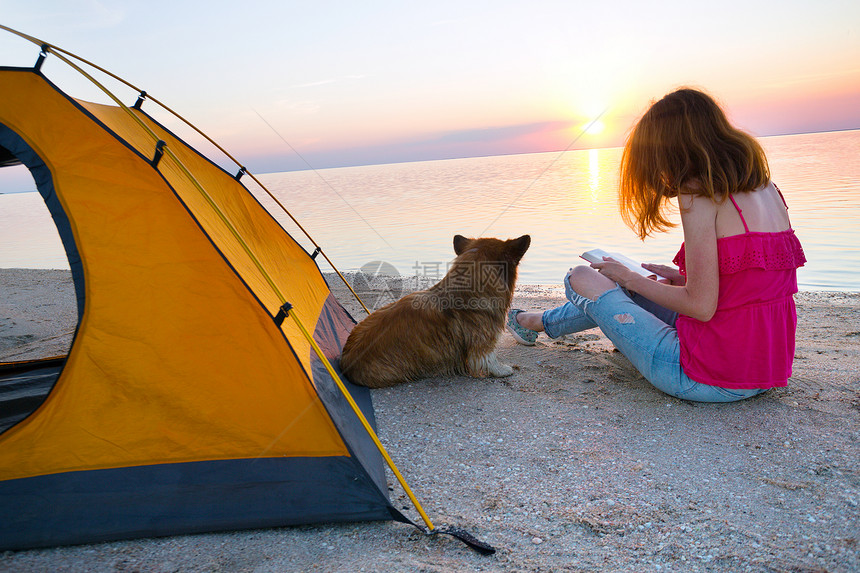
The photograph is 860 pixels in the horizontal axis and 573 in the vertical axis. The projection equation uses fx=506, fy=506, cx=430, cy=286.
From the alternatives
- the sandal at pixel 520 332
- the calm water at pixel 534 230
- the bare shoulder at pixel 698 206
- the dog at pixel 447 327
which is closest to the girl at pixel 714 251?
the bare shoulder at pixel 698 206

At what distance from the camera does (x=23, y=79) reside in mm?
2658

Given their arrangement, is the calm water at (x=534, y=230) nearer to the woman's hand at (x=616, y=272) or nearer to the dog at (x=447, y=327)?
the dog at (x=447, y=327)

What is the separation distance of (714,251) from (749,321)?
0.50 meters

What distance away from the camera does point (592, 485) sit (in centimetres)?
262

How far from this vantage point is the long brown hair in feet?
9.41

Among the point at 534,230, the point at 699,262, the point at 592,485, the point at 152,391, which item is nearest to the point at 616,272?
the point at 699,262

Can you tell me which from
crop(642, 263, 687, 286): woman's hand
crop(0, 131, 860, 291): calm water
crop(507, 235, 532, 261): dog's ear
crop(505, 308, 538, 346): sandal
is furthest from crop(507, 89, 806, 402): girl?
crop(0, 131, 860, 291): calm water

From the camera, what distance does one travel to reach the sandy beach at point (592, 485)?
2.11 m

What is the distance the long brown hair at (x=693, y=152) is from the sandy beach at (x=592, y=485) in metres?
1.39

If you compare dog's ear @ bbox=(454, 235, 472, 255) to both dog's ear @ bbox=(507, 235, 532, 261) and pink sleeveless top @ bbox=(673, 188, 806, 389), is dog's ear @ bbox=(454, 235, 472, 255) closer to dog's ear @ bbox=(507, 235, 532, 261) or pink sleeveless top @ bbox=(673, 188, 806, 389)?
dog's ear @ bbox=(507, 235, 532, 261)

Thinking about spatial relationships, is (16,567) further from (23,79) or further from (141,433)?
(23,79)

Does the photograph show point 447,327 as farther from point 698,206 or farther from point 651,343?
point 698,206

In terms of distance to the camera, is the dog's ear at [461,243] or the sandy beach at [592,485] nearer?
the sandy beach at [592,485]

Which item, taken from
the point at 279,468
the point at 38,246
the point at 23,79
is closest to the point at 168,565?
the point at 279,468
